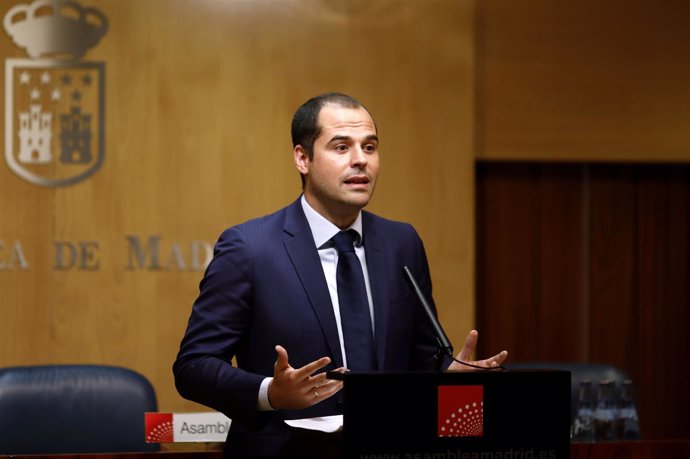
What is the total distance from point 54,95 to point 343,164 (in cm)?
217

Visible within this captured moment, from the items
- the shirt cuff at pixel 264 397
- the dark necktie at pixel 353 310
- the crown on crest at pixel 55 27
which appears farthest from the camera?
the crown on crest at pixel 55 27

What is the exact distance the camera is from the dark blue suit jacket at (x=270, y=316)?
2.40 metres

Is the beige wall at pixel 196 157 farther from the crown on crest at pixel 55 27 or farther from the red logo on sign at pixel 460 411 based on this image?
the red logo on sign at pixel 460 411

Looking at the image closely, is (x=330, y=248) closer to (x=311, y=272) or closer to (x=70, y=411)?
(x=311, y=272)

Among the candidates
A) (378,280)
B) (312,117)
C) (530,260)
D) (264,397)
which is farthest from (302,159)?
(530,260)

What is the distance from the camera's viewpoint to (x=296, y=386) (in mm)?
2035

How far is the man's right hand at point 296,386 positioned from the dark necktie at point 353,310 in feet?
1.35

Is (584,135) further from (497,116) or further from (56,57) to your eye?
(56,57)

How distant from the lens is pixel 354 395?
184 centimetres

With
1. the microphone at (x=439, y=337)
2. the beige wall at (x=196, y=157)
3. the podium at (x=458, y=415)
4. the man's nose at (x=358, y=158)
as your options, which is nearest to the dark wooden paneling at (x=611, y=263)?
the beige wall at (x=196, y=157)

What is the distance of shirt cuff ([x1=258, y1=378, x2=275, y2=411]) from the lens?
2.24 meters

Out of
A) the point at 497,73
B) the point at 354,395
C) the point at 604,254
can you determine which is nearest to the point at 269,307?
the point at 354,395

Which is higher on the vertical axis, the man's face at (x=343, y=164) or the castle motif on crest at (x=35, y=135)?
the castle motif on crest at (x=35, y=135)

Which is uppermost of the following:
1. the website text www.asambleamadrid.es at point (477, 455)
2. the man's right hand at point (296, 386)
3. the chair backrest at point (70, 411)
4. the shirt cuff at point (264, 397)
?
the man's right hand at point (296, 386)
